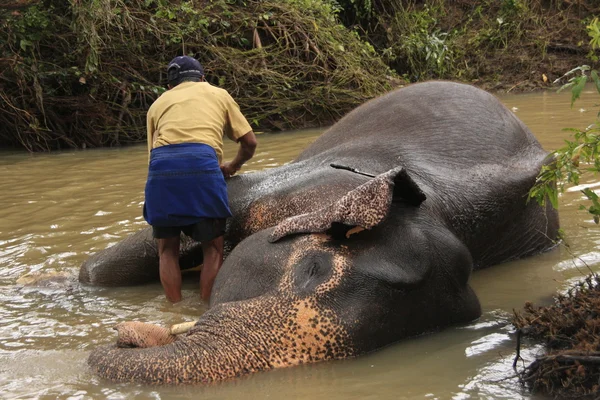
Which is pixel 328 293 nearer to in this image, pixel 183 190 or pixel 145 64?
pixel 183 190

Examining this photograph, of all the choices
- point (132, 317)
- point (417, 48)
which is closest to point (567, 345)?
point (132, 317)

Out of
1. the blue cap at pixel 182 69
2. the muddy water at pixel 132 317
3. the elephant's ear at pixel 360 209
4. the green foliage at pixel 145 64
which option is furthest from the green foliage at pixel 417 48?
the elephant's ear at pixel 360 209

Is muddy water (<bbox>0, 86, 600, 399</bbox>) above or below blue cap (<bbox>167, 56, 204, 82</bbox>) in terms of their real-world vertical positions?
below

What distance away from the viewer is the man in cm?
512

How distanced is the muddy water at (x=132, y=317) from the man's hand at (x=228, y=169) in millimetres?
720

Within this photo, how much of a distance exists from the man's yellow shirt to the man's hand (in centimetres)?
11

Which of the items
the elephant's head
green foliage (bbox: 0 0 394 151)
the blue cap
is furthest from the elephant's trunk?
green foliage (bbox: 0 0 394 151)

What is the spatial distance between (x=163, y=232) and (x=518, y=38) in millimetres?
13672

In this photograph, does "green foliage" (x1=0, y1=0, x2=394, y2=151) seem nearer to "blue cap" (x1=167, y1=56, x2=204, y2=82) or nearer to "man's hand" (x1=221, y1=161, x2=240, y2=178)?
"blue cap" (x1=167, y1=56, x2=204, y2=82)

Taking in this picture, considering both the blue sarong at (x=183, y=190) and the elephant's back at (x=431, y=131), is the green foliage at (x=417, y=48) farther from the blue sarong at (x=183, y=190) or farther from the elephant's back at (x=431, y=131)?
the blue sarong at (x=183, y=190)

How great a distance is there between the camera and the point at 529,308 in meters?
4.22

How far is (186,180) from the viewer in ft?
16.8

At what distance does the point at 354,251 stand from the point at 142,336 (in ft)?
3.27

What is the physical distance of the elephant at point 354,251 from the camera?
12.2ft
